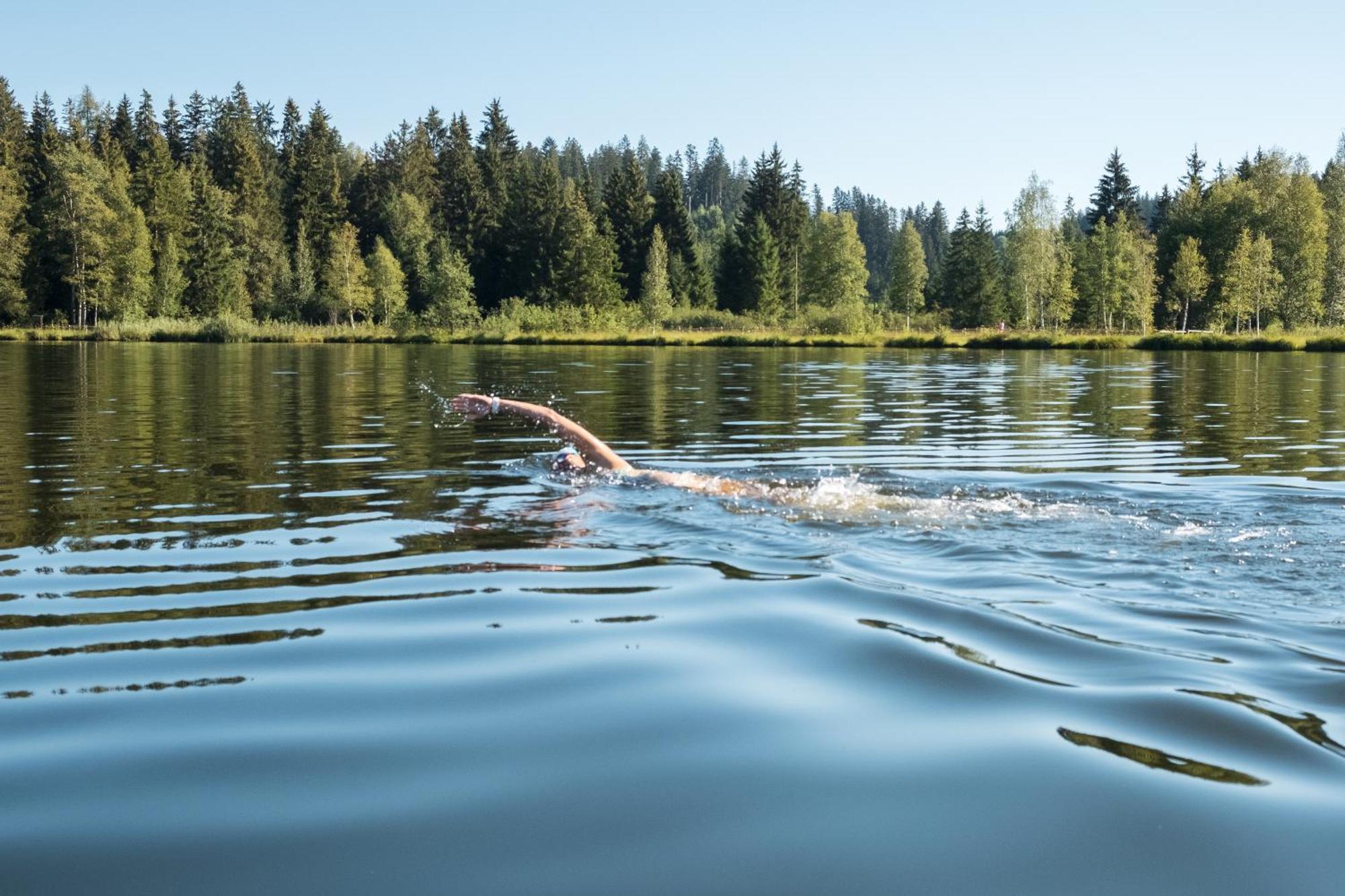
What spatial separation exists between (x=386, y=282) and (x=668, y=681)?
88.7m

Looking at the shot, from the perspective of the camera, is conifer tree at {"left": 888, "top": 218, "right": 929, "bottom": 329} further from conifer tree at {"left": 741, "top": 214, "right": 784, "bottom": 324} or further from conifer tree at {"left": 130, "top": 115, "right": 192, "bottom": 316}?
conifer tree at {"left": 130, "top": 115, "right": 192, "bottom": 316}

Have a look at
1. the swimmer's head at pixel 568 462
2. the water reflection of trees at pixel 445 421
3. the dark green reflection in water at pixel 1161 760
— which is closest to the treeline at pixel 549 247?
the water reflection of trees at pixel 445 421

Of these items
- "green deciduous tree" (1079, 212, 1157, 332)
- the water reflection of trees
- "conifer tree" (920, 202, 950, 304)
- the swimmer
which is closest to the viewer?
the swimmer

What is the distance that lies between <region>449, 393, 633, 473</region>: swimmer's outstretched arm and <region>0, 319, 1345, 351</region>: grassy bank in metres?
59.8

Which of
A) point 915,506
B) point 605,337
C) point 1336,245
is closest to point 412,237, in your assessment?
point 605,337

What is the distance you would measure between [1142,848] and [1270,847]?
0.35 metres

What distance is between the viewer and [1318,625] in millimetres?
5699

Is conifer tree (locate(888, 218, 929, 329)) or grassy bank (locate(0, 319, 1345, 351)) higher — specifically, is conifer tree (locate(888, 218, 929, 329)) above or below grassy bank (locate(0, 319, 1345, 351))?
above

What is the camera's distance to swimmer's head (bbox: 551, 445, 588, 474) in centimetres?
1131

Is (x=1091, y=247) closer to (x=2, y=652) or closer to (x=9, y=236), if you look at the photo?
(x=9, y=236)

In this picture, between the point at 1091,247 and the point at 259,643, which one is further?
the point at 1091,247

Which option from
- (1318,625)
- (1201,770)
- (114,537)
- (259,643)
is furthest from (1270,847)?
(114,537)

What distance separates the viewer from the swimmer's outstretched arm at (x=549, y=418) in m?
9.44

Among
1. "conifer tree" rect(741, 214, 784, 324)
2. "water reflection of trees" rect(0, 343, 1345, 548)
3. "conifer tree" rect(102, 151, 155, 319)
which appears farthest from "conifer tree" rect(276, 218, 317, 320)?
"water reflection of trees" rect(0, 343, 1345, 548)
